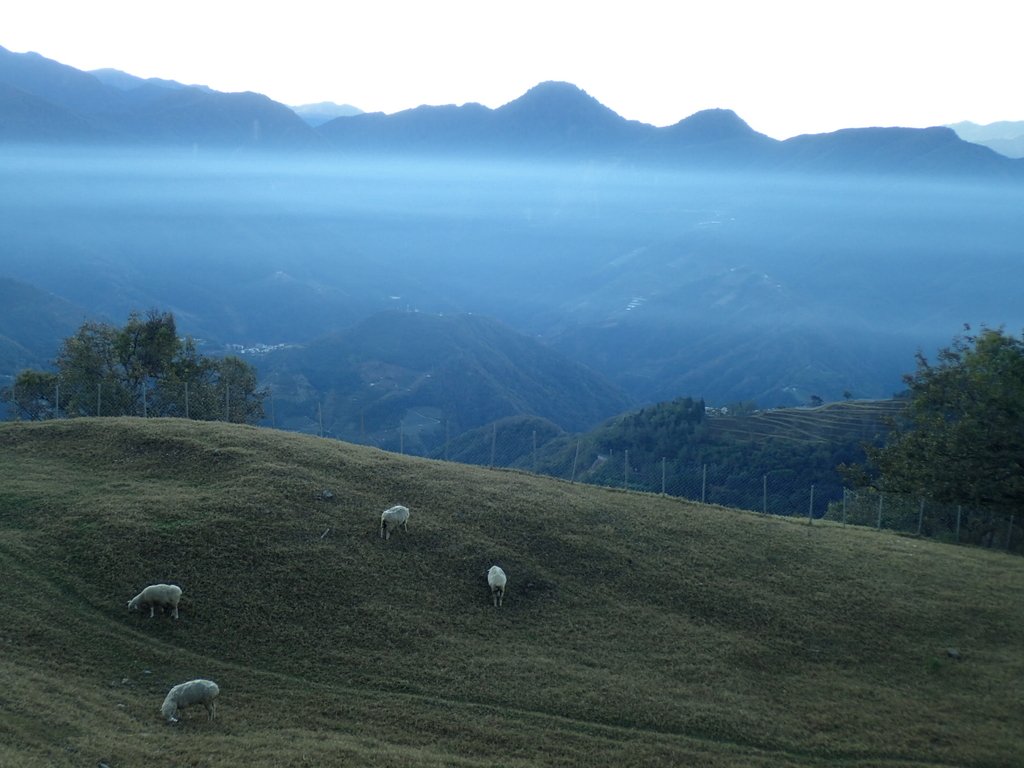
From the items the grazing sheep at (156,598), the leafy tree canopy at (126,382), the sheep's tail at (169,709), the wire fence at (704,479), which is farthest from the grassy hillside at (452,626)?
the leafy tree canopy at (126,382)

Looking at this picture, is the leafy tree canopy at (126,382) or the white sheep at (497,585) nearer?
the white sheep at (497,585)

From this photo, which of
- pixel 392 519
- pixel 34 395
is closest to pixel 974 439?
pixel 392 519

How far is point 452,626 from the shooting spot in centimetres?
2255

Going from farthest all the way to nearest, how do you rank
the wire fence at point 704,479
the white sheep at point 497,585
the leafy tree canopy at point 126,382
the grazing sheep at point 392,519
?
the leafy tree canopy at point 126,382
the wire fence at point 704,479
the grazing sheep at point 392,519
the white sheep at point 497,585

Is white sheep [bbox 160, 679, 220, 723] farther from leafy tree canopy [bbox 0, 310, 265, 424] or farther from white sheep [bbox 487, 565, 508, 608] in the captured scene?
leafy tree canopy [bbox 0, 310, 265, 424]

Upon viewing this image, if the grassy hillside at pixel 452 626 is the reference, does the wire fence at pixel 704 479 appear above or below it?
below

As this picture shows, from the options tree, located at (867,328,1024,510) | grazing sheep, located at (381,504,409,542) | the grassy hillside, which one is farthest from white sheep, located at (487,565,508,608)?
tree, located at (867,328,1024,510)

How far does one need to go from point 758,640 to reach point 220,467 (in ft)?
63.2

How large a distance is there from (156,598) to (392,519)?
768 centimetres

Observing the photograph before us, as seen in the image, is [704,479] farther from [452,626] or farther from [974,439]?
[452,626]

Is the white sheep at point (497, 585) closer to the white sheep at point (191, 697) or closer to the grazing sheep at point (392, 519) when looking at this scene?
the grazing sheep at point (392, 519)

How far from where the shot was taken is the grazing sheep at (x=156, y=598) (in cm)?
2111

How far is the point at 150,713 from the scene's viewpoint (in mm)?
17391

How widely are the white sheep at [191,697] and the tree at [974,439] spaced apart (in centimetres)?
3447
